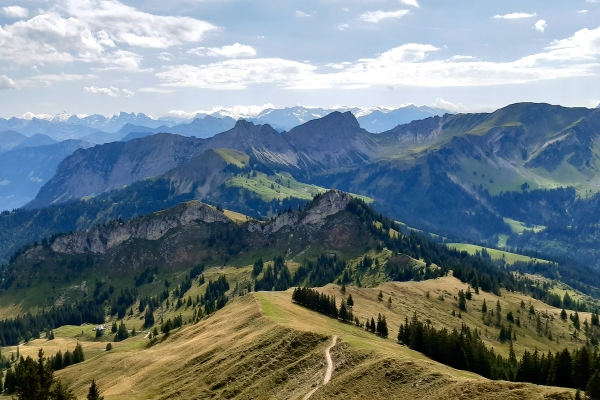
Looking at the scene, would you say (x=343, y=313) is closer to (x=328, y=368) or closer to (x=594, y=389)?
(x=328, y=368)

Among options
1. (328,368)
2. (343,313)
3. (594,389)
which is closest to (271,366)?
(328,368)

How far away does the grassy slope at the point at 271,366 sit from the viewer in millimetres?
77625

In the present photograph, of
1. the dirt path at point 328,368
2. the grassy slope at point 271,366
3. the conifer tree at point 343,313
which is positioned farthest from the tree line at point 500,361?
the dirt path at point 328,368

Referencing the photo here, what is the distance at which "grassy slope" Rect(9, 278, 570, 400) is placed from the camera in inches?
3056

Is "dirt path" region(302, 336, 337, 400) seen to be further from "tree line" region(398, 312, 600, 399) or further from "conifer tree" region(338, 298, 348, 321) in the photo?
"conifer tree" region(338, 298, 348, 321)

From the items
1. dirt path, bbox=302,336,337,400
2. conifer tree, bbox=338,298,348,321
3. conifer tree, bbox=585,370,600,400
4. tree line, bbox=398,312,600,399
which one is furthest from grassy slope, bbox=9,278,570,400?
tree line, bbox=398,312,600,399

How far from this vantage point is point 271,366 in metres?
98.6

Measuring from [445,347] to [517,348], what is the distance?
8163 centimetres

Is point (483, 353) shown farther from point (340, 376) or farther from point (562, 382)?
point (340, 376)

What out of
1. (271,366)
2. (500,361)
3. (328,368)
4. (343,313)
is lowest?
(500,361)

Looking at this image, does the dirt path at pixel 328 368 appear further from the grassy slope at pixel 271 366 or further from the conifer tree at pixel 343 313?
the conifer tree at pixel 343 313

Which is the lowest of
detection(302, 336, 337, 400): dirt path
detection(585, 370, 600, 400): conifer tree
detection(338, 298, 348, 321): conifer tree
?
detection(338, 298, 348, 321): conifer tree

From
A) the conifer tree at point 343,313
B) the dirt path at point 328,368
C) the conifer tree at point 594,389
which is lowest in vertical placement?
the conifer tree at point 343,313

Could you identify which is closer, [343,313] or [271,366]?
[271,366]
